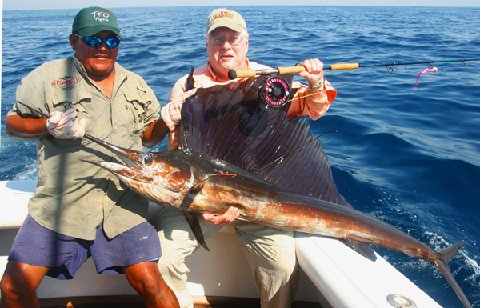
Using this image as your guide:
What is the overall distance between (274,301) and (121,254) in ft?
2.65

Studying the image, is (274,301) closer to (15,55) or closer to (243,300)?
(243,300)

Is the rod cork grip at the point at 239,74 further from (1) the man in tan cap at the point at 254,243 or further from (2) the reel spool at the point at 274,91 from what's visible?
(1) the man in tan cap at the point at 254,243

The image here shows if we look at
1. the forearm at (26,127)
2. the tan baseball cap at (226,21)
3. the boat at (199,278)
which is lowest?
the boat at (199,278)

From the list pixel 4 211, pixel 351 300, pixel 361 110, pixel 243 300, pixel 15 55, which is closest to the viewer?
pixel 351 300

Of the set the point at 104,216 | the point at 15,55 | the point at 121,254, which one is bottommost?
the point at 15,55

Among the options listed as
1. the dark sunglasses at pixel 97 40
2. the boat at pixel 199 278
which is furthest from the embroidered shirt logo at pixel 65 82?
the boat at pixel 199 278

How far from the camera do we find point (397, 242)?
2178mm

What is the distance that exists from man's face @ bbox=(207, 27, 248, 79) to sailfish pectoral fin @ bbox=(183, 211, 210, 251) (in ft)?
3.18

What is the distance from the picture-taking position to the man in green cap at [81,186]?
1.88 metres

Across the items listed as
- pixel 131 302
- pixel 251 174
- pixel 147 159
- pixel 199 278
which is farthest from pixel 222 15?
pixel 131 302

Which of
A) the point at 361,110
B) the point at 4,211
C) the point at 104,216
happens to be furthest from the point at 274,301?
the point at 361,110

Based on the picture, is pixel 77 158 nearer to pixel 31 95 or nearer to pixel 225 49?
pixel 31 95

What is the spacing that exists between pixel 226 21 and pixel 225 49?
6.2 inches

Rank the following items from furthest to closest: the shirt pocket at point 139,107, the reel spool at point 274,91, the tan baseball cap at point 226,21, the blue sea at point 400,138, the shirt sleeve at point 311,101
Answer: the blue sea at point 400,138
the tan baseball cap at point 226,21
the shirt sleeve at point 311,101
the reel spool at point 274,91
the shirt pocket at point 139,107
